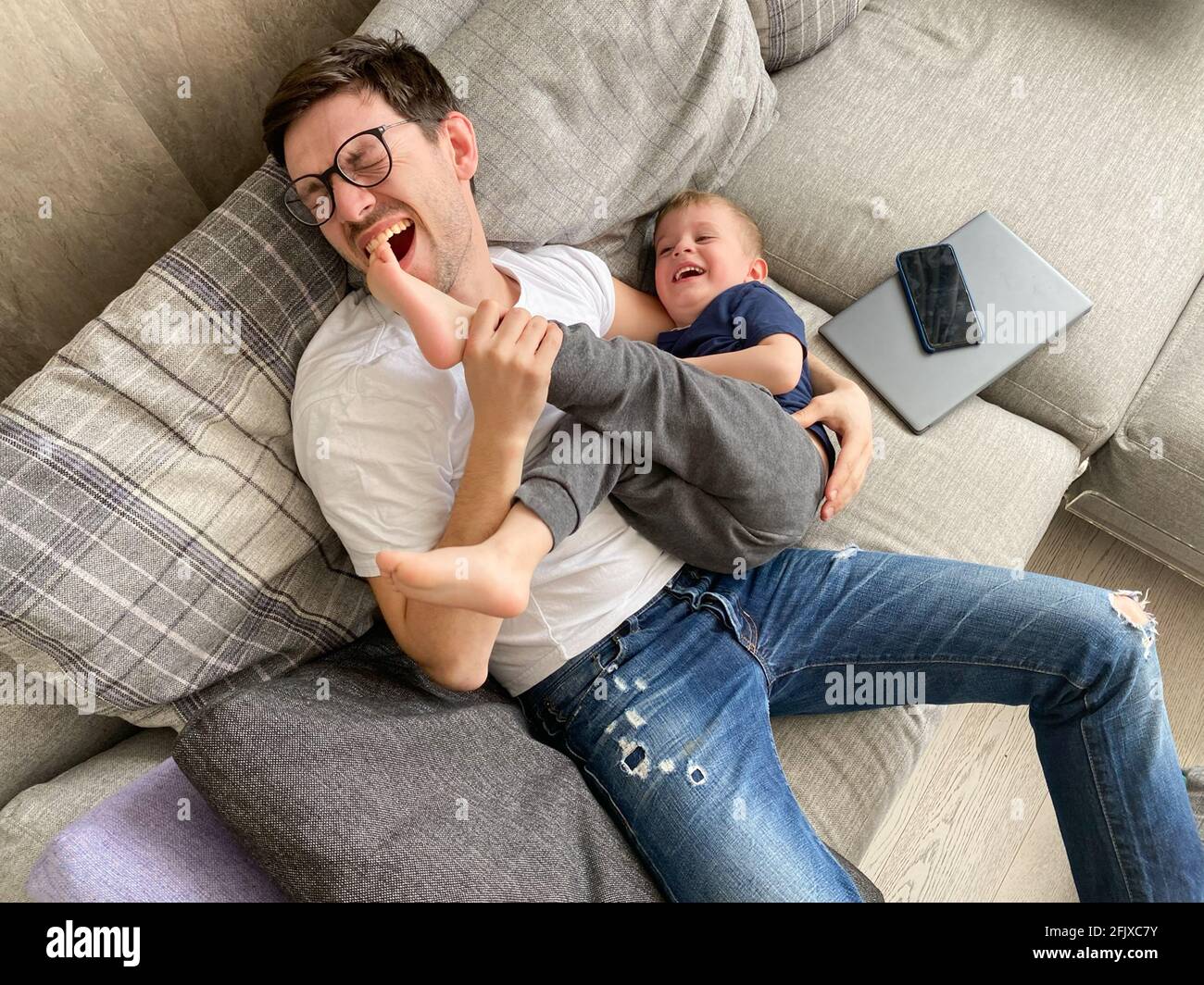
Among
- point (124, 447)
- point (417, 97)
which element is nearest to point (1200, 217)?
point (417, 97)

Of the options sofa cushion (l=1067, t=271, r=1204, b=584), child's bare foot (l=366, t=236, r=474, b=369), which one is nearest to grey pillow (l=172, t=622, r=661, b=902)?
child's bare foot (l=366, t=236, r=474, b=369)

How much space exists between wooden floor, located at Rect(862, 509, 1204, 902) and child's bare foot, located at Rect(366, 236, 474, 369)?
1.21m

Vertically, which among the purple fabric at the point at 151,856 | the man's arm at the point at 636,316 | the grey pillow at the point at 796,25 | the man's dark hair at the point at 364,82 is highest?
the grey pillow at the point at 796,25

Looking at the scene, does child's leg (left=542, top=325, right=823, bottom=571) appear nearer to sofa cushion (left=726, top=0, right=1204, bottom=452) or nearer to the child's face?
the child's face

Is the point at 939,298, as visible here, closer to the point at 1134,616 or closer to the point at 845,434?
the point at 845,434

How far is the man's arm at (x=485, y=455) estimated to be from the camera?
3.33 ft

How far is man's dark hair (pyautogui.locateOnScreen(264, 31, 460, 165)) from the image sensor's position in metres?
1.13

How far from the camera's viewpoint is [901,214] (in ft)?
5.40

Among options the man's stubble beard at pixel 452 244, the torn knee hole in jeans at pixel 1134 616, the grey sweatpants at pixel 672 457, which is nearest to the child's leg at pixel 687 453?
the grey sweatpants at pixel 672 457

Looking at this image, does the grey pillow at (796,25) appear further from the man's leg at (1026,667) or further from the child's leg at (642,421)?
the man's leg at (1026,667)

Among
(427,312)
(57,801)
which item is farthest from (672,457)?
(57,801)

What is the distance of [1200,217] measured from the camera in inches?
65.0

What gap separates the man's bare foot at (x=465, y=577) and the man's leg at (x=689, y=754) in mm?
246
